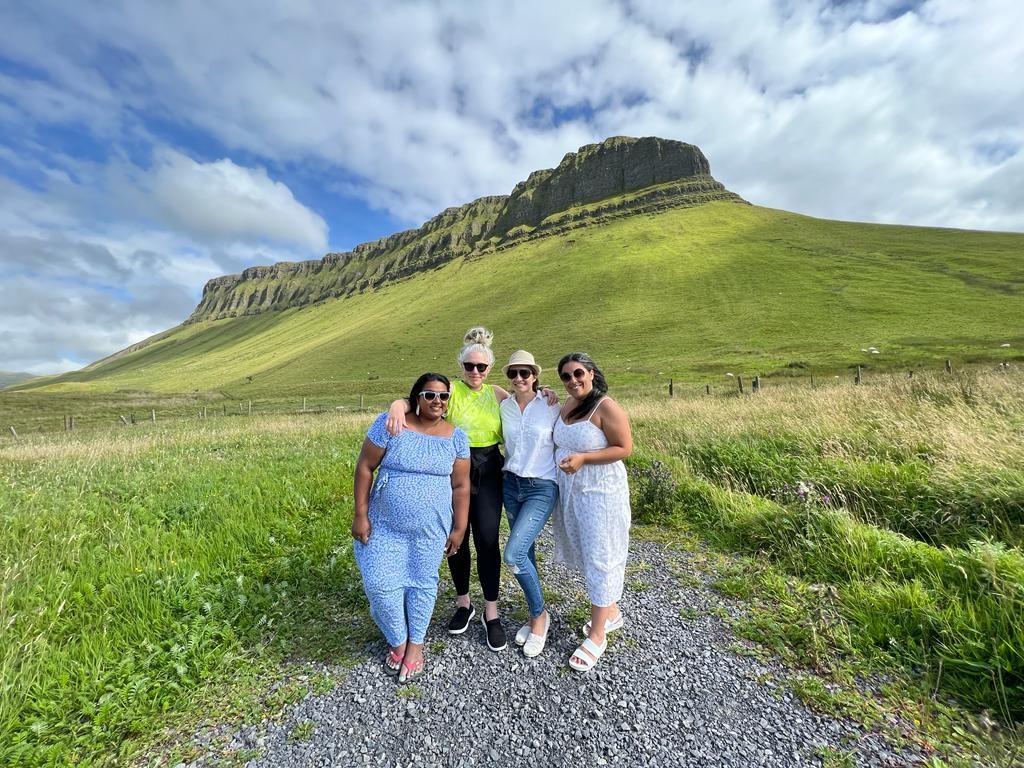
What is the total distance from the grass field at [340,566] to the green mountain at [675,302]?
95.6 feet

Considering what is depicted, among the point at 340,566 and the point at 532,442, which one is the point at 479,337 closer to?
the point at 532,442

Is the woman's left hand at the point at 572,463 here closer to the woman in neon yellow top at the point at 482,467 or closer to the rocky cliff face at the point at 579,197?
the woman in neon yellow top at the point at 482,467

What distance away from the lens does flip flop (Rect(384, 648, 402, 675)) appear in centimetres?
366

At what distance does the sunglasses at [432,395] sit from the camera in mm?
3764

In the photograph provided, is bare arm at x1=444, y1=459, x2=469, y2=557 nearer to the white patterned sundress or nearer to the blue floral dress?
the blue floral dress

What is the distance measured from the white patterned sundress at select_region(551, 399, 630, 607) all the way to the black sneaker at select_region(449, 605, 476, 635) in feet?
4.18

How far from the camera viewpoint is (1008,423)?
287 inches

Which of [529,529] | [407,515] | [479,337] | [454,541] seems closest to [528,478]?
[529,529]

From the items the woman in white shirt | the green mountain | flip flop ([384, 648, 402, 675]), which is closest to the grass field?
flip flop ([384, 648, 402, 675])

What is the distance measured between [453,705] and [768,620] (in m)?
2.97

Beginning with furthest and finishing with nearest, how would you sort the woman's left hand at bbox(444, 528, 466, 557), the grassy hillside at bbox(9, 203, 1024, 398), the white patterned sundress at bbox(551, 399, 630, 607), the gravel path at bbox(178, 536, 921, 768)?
the grassy hillside at bbox(9, 203, 1024, 398) < the woman's left hand at bbox(444, 528, 466, 557) < the white patterned sundress at bbox(551, 399, 630, 607) < the gravel path at bbox(178, 536, 921, 768)

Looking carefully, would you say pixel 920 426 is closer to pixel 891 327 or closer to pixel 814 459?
pixel 814 459

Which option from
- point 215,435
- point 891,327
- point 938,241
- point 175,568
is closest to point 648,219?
point 938,241

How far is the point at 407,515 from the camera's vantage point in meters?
3.76
